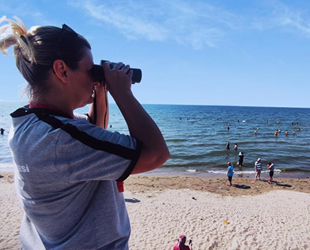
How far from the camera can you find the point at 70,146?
94 cm

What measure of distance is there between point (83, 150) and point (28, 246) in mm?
811

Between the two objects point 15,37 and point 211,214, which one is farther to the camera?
point 211,214

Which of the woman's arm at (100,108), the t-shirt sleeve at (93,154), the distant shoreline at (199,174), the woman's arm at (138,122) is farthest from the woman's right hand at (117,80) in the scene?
the distant shoreline at (199,174)

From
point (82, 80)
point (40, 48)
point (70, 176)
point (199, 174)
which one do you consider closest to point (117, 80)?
point (82, 80)

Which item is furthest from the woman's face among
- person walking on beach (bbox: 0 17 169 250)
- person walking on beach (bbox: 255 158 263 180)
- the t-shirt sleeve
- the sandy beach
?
person walking on beach (bbox: 255 158 263 180)

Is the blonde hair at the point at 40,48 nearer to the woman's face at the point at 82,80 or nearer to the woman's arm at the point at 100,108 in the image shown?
the woman's face at the point at 82,80

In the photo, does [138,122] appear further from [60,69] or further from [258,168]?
[258,168]

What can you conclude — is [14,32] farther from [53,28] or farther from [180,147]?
[180,147]

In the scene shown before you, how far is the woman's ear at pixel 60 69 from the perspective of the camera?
1.10 meters

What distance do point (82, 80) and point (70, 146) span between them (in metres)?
0.40

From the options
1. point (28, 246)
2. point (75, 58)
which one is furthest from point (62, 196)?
point (75, 58)

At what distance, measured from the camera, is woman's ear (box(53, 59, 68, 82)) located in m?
1.10

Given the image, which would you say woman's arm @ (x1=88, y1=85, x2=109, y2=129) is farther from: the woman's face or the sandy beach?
the sandy beach

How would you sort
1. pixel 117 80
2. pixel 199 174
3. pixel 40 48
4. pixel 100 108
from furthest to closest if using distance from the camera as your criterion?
pixel 199 174 < pixel 100 108 < pixel 117 80 < pixel 40 48
